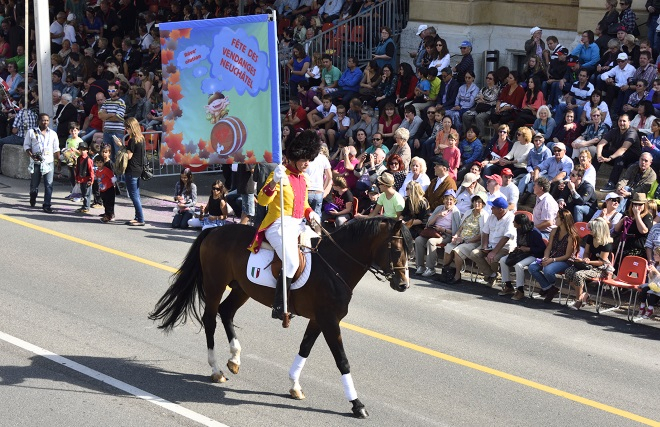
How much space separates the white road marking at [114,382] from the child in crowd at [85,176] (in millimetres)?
7116

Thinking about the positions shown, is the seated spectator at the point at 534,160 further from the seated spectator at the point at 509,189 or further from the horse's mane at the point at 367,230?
the horse's mane at the point at 367,230

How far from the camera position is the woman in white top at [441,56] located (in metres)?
22.3

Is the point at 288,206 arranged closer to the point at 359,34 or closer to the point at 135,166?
the point at 135,166

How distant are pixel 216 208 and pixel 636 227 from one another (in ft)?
21.7

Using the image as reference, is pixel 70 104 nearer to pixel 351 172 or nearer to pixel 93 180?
pixel 93 180

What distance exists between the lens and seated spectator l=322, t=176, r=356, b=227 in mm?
18078

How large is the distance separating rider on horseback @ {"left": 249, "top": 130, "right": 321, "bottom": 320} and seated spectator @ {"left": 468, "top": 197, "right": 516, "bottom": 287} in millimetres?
5244

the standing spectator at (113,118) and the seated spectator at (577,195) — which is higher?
the standing spectator at (113,118)

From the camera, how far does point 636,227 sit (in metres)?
15.2

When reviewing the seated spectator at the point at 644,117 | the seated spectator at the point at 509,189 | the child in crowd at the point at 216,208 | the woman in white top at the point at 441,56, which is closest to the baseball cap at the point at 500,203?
the seated spectator at the point at 509,189

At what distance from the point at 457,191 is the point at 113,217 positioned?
5758 millimetres

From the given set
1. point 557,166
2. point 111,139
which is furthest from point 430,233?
point 111,139

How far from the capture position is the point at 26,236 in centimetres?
1711

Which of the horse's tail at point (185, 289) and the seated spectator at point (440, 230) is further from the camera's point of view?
the seated spectator at point (440, 230)
